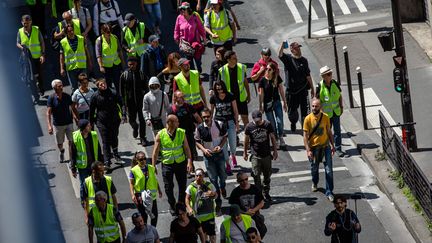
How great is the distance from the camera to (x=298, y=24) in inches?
953

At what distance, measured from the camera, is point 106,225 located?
42.9ft

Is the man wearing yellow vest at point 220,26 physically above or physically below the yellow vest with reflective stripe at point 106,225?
above

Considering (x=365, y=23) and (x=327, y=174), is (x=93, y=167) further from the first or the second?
(x=365, y=23)

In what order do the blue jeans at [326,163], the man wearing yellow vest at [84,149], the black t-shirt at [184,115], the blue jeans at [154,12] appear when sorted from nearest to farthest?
the man wearing yellow vest at [84,149], the blue jeans at [326,163], the black t-shirt at [184,115], the blue jeans at [154,12]

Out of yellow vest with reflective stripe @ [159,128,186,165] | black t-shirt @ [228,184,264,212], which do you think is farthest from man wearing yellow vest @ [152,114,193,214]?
black t-shirt @ [228,184,264,212]

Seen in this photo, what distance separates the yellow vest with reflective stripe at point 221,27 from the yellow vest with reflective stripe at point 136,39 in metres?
1.64

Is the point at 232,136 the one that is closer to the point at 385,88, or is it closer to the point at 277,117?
the point at 277,117

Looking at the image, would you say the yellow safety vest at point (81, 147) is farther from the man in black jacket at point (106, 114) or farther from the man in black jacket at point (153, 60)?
the man in black jacket at point (153, 60)

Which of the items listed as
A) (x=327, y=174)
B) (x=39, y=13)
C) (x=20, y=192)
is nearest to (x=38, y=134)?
(x=39, y=13)

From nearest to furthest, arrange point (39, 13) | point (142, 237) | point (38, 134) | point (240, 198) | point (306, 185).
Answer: point (142, 237) < point (240, 198) < point (306, 185) < point (38, 134) < point (39, 13)

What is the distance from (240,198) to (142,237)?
159 centimetres

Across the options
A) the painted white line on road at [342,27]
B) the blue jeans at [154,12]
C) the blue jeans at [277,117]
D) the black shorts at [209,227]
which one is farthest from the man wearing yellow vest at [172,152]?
the painted white line on road at [342,27]

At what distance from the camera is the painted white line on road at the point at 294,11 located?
2444 cm

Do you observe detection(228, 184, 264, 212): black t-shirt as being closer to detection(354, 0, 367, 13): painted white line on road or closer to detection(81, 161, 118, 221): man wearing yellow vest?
detection(81, 161, 118, 221): man wearing yellow vest
